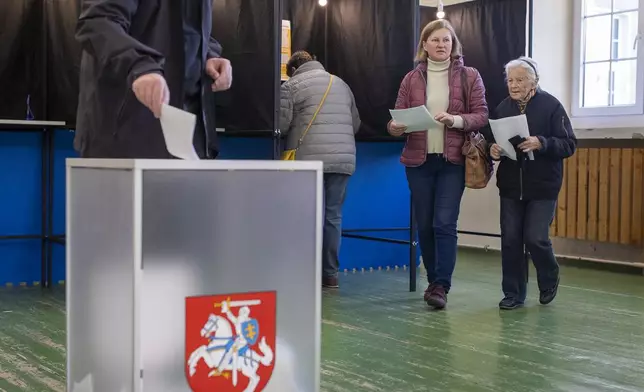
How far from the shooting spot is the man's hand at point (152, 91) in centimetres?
135

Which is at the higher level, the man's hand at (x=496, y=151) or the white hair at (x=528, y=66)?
the white hair at (x=528, y=66)

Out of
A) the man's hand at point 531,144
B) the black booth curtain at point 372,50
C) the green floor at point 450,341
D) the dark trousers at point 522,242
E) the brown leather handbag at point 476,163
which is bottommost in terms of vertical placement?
the green floor at point 450,341

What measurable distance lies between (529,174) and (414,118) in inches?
24.4

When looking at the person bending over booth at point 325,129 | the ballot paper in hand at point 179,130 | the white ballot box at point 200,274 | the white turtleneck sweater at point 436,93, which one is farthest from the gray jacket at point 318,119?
the ballot paper in hand at point 179,130

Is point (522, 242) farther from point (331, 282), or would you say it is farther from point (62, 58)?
point (62, 58)

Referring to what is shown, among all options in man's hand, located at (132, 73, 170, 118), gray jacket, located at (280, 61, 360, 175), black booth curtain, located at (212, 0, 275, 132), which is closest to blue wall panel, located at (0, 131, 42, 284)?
black booth curtain, located at (212, 0, 275, 132)

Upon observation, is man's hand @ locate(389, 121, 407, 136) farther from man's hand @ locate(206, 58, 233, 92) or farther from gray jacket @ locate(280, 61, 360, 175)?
man's hand @ locate(206, 58, 233, 92)

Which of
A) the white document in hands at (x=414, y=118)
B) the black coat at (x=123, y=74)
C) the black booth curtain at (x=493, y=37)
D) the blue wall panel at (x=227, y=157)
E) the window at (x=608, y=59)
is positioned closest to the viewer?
the black coat at (x=123, y=74)

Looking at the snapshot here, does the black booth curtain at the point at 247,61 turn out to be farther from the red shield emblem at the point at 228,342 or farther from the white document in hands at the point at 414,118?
the red shield emblem at the point at 228,342

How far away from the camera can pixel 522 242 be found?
393cm

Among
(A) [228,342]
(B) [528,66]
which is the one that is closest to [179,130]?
(A) [228,342]

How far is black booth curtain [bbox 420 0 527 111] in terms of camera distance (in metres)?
4.91

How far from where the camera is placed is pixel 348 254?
17.2ft

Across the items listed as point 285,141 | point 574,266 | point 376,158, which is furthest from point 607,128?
point 285,141
